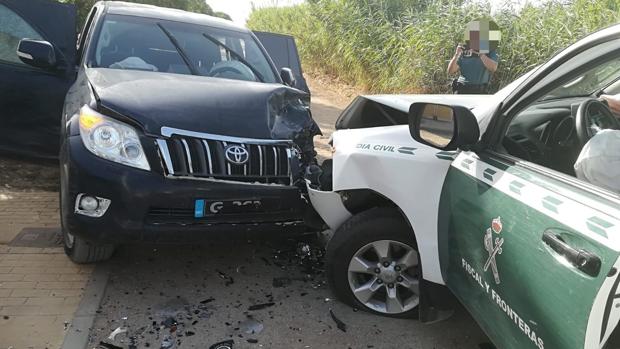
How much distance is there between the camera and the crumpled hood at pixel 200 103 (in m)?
3.20

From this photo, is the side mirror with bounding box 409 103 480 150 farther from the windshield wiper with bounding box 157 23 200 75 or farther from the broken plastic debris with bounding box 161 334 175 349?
the windshield wiper with bounding box 157 23 200 75

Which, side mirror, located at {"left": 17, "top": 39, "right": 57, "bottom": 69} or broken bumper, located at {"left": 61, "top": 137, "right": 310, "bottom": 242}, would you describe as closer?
broken bumper, located at {"left": 61, "top": 137, "right": 310, "bottom": 242}

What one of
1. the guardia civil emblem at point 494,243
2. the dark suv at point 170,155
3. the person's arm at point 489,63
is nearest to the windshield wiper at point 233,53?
the dark suv at point 170,155

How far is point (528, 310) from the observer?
75.5 inches

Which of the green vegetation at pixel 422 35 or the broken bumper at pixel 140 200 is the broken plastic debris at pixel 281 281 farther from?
the green vegetation at pixel 422 35

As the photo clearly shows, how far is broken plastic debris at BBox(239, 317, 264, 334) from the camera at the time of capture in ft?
9.78

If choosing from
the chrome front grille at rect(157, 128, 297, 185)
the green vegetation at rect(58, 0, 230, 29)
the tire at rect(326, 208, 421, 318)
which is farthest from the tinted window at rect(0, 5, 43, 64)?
the green vegetation at rect(58, 0, 230, 29)

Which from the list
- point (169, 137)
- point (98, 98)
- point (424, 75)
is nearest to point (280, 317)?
point (169, 137)

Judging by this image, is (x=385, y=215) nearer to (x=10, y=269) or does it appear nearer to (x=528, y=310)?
(x=528, y=310)

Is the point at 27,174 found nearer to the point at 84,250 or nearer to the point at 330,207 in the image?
the point at 84,250

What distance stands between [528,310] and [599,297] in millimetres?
395

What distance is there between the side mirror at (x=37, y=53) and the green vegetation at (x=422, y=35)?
24.3ft

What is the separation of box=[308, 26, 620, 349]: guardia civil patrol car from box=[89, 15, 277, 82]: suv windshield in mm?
1591

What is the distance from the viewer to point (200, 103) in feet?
11.3
